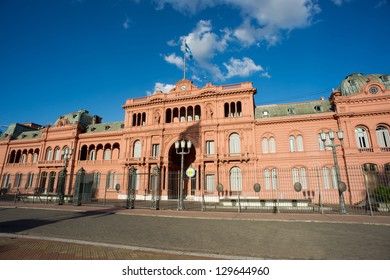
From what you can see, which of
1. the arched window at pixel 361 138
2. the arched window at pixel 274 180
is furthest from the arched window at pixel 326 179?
the arched window at pixel 274 180

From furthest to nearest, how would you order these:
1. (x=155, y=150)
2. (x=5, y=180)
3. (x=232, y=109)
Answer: (x=5, y=180)
(x=155, y=150)
(x=232, y=109)

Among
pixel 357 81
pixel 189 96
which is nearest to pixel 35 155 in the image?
pixel 189 96

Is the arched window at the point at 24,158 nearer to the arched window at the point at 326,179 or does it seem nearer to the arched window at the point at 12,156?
the arched window at the point at 12,156

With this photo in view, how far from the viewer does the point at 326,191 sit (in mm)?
23172

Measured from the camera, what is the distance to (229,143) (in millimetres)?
27906

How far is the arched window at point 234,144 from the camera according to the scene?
27403 mm

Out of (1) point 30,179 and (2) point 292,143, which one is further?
(1) point 30,179

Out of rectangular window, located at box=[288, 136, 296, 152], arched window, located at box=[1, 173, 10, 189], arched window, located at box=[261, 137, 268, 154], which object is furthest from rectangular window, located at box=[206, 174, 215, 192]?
arched window, located at box=[1, 173, 10, 189]

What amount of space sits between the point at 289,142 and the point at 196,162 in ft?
41.0

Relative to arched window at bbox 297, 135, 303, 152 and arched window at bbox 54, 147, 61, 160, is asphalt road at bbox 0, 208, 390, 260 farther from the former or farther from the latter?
arched window at bbox 54, 147, 61, 160

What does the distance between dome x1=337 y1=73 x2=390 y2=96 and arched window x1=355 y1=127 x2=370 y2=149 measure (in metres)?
4.69

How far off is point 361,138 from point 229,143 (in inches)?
597

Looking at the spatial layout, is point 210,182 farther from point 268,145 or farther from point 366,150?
point 366,150

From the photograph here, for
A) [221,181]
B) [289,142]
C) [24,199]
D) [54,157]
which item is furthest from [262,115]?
[54,157]
